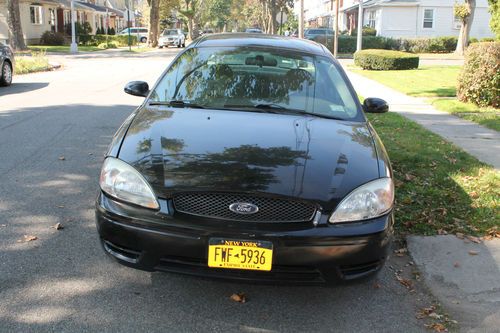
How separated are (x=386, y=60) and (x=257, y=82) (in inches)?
719

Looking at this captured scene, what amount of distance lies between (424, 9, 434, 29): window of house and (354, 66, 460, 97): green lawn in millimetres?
24123

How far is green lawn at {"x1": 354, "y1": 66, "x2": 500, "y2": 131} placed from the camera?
1038 cm

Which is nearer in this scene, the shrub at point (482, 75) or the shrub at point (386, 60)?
the shrub at point (482, 75)

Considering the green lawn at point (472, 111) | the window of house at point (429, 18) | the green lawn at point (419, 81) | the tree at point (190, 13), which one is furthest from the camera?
the tree at point (190, 13)

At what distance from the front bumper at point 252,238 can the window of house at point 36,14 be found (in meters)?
43.4

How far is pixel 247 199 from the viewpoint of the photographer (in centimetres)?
317

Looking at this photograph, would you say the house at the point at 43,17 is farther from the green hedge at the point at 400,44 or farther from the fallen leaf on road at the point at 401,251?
the fallen leaf on road at the point at 401,251

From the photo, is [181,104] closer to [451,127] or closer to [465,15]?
[451,127]

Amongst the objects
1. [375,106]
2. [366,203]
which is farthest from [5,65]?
[366,203]

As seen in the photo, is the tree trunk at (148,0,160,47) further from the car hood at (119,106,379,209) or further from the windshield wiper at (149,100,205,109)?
the car hood at (119,106,379,209)

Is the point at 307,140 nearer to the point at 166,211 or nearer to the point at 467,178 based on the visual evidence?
the point at 166,211

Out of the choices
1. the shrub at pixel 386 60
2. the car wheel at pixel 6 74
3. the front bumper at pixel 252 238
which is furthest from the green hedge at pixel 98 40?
the front bumper at pixel 252 238

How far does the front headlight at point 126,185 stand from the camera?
10.6 feet

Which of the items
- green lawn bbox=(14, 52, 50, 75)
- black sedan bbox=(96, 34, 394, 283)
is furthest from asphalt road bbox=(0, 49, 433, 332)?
green lawn bbox=(14, 52, 50, 75)
